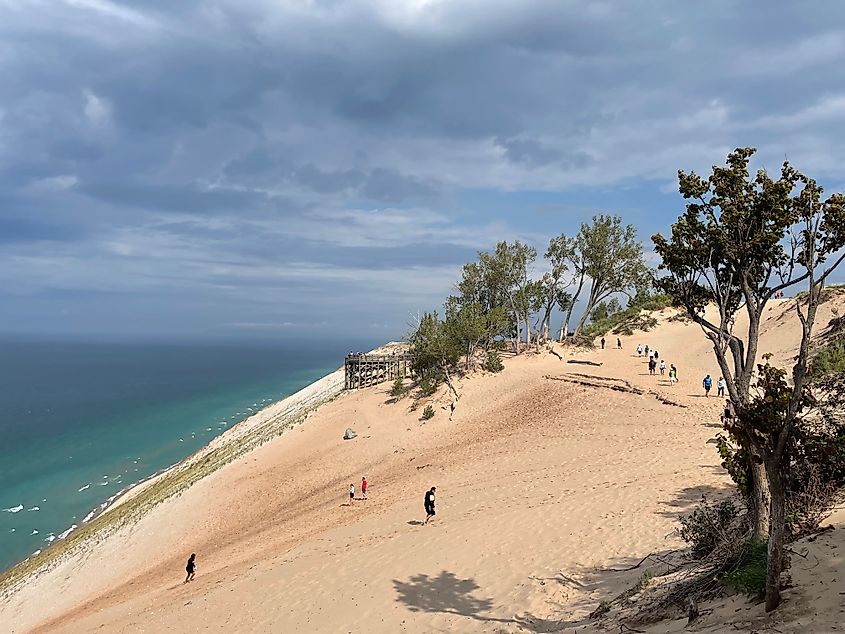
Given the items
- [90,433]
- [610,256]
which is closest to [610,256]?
[610,256]

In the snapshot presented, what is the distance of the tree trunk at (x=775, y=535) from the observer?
6.52 metres

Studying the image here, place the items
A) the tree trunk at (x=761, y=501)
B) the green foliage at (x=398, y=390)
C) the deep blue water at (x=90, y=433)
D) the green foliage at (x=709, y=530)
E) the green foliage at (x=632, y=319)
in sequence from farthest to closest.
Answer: the green foliage at (x=632, y=319) → the green foliage at (x=398, y=390) → the deep blue water at (x=90, y=433) → the green foliage at (x=709, y=530) → the tree trunk at (x=761, y=501)

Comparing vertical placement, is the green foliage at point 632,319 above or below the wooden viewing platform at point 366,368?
above

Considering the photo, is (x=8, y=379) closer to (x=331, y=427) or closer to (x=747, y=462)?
(x=331, y=427)

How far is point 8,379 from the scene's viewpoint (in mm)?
147125

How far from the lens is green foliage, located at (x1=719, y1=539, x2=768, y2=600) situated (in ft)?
23.7

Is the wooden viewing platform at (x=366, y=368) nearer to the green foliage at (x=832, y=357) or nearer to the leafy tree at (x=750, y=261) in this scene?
the green foliage at (x=832, y=357)

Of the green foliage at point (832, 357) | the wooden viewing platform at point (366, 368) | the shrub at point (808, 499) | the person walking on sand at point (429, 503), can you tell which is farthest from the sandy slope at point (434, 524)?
the wooden viewing platform at point (366, 368)

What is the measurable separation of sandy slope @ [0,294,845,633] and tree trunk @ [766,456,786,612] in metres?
0.28

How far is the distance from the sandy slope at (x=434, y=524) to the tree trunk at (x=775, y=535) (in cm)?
28

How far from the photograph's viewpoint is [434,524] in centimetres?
1833

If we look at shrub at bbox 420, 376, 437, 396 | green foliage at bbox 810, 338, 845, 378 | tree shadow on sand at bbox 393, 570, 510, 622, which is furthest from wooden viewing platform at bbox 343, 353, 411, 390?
tree shadow on sand at bbox 393, 570, 510, 622

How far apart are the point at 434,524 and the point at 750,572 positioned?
1203 centimetres

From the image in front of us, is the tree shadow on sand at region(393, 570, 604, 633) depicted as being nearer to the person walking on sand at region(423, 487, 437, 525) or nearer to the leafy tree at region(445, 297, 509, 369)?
the person walking on sand at region(423, 487, 437, 525)
